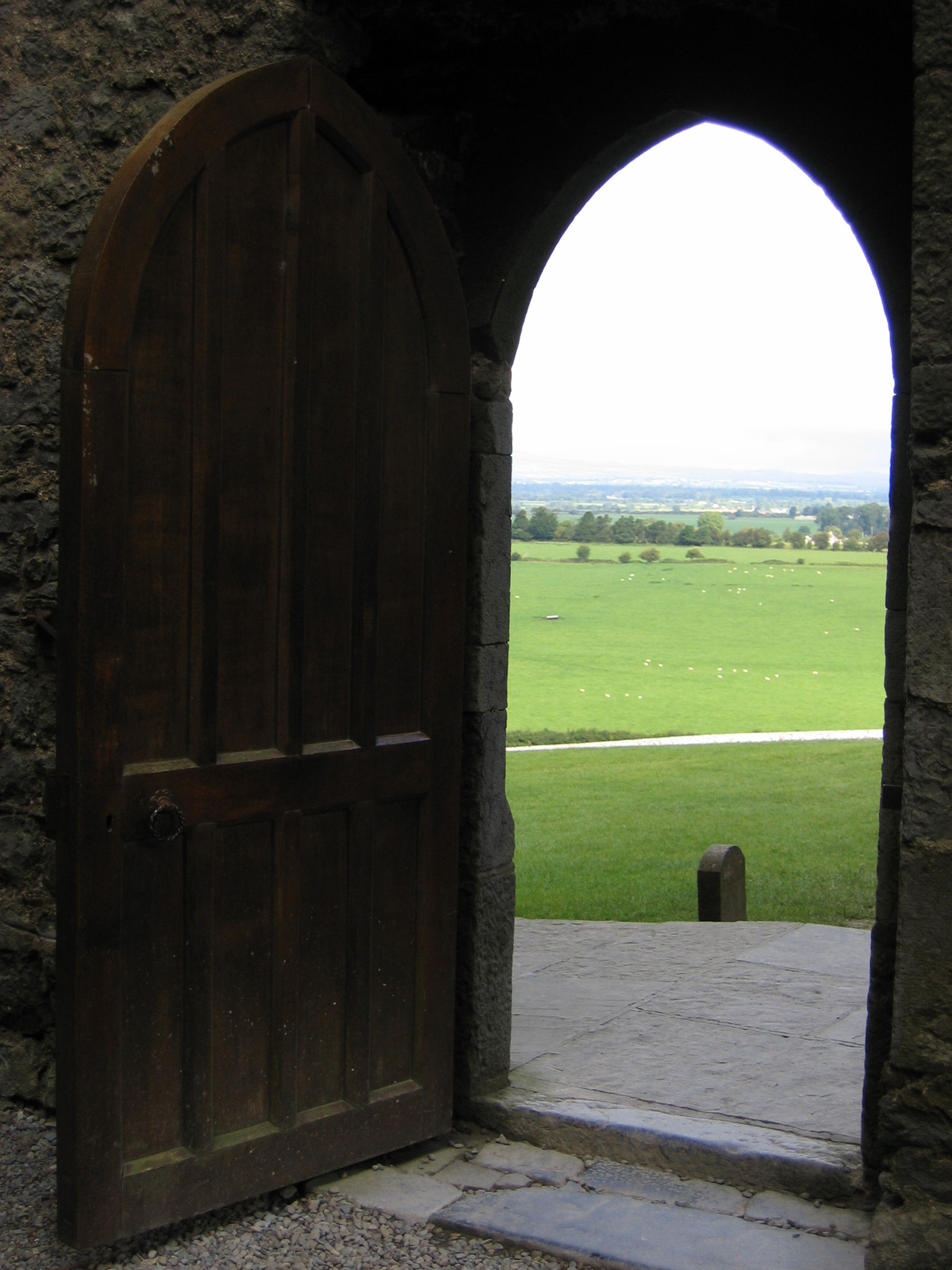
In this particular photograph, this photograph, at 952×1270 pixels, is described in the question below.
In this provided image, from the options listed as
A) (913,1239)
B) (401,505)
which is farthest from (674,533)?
(913,1239)

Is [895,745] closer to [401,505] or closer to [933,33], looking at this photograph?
[401,505]

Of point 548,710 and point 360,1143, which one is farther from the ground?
point 360,1143

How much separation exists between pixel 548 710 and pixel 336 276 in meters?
19.7

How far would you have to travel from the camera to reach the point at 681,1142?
335 cm

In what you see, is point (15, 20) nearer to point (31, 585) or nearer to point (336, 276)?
point (336, 276)

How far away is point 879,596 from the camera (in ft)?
155

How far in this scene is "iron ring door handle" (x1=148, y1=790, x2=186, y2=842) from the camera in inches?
112

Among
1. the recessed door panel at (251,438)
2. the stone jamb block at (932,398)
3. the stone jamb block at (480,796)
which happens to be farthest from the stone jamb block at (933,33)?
the stone jamb block at (480,796)

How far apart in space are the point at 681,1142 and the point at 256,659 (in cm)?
171

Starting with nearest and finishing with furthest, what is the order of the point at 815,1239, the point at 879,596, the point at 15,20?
the point at 815,1239 < the point at 15,20 < the point at 879,596

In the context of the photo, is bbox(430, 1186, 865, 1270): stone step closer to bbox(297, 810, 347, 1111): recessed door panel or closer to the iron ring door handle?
bbox(297, 810, 347, 1111): recessed door panel

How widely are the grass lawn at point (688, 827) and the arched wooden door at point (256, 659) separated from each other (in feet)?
13.4

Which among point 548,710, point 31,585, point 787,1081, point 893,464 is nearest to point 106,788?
point 31,585

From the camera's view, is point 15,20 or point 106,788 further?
point 15,20
